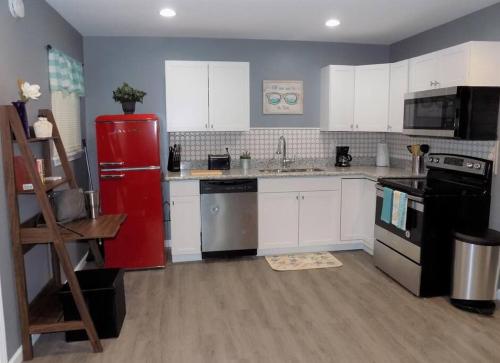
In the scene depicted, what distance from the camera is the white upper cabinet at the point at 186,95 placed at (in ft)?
14.6

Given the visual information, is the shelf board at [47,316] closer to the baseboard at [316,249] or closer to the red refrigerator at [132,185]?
the red refrigerator at [132,185]

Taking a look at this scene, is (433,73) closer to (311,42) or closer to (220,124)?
(311,42)

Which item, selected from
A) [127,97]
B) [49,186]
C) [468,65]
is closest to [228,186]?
[127,97]

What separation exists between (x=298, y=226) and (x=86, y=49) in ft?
10.3

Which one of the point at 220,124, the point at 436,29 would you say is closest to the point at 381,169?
the point at 436,29

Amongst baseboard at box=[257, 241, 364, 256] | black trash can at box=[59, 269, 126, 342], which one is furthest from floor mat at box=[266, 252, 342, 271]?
black trash can at box=[59, 269, 126, 342]

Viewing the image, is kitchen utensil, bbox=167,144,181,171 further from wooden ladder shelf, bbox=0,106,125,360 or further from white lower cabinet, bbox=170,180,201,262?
wooden ladder shelf, bbox=0,106,125,360

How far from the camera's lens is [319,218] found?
4.57 m

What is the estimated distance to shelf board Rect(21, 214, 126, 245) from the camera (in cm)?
252

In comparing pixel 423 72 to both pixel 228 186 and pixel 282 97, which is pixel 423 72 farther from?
pixel 228 186

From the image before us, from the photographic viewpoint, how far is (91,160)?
475cm

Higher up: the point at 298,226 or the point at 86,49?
the point at 86,49

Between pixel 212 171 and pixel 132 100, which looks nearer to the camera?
pixel 132 100

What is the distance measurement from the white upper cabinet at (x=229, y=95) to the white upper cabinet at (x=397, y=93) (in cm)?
163
